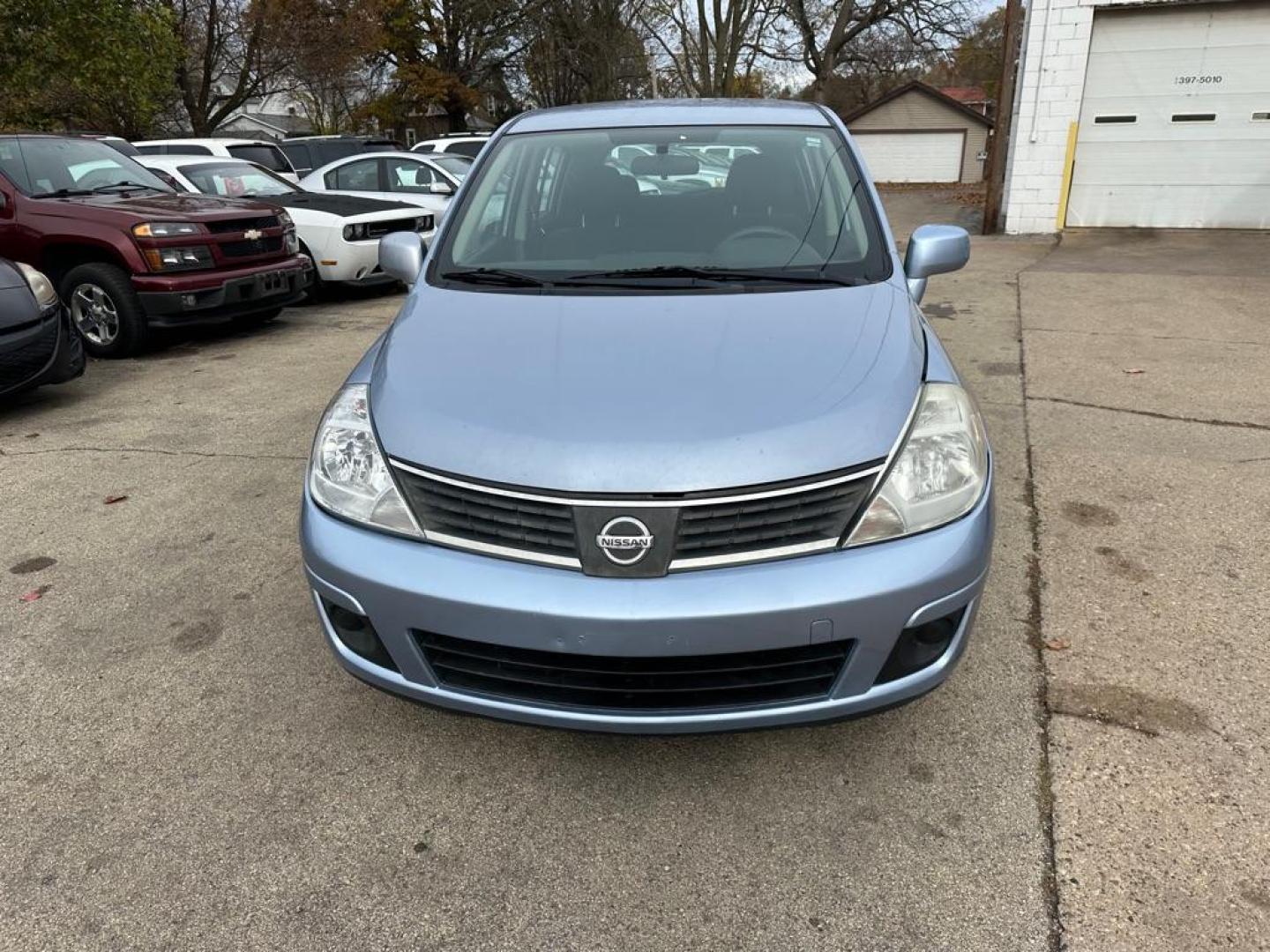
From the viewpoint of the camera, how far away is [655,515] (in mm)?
1928

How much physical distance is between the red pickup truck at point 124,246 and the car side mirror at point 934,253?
5776mm

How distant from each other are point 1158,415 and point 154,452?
227 inches

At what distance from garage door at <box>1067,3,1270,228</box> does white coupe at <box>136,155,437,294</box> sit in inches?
376

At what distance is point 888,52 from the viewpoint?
124ft

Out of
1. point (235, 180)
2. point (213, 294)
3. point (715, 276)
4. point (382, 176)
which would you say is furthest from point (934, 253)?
point (382, 176)

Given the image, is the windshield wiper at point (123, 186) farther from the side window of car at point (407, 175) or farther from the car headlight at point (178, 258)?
the side window of car at point (407, 175)

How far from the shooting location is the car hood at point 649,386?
198cm

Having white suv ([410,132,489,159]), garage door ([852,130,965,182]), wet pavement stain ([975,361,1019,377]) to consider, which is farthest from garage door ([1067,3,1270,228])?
garage door ([852,130,965,182])

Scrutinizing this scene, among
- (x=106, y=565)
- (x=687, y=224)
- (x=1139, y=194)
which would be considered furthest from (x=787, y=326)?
(x=1139, y=194)

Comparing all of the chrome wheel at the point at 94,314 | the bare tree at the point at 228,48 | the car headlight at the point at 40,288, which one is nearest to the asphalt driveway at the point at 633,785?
the car headlight at the point at 40,288

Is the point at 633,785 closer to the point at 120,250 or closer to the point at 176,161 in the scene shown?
the point at 120,250

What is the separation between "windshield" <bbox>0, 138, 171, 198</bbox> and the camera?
7094mm

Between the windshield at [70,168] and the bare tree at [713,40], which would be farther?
the bare tree at [713,40]

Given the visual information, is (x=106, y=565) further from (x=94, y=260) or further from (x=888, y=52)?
(x=888, y=52)
